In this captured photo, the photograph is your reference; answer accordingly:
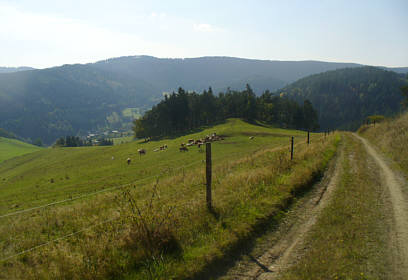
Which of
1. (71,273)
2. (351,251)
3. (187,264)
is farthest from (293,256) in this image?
(71,273)

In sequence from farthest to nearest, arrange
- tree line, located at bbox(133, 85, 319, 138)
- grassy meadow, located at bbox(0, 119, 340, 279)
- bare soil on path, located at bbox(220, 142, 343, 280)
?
tree line, located at bbox(133, 85, 319, 138), bare soil on path, located at bbox(220, 142, 343, 280), grassy meadow, located at bbox(0, 119, 340, 279)

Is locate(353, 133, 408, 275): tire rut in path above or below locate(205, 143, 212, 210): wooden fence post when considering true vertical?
below

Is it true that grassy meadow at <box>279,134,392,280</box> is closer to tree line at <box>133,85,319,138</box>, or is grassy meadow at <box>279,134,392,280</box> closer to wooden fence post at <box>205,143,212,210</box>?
wooden fence post at <box>205,143,212,210</box>

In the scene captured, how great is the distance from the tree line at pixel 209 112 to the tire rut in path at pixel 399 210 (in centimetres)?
8328

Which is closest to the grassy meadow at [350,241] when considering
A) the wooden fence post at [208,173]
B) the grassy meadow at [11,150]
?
the wooden fence post at [208,173]

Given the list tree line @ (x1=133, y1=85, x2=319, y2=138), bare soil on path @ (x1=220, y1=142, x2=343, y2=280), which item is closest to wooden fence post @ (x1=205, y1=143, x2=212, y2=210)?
bare soil on path @ (x1=220, y1=142, x2=343, y2=280)

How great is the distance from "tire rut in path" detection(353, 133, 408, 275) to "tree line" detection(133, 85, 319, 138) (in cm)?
8328

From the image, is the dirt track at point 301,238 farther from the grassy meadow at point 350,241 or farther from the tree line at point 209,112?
the tree line at point 209,112

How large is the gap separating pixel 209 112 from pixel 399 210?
334 ft

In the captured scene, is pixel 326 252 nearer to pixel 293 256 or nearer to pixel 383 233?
pixel 293 256

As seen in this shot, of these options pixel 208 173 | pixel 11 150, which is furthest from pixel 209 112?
pixel 208 173

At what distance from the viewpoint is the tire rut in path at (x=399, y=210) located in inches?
287

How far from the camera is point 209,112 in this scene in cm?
11100

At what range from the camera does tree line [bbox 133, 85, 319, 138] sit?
322ft
